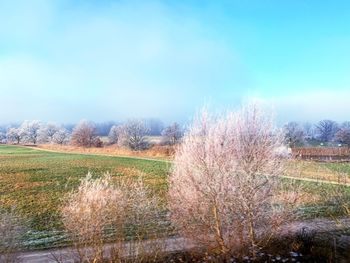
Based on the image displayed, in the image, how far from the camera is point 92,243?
35.4 ft

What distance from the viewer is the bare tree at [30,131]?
357 ft

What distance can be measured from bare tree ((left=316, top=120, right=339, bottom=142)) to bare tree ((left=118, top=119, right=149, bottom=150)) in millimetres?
54266

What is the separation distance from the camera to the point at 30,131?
365ft

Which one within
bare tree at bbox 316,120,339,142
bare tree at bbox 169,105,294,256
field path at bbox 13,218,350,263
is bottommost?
field path at bbox 13,218,350,263

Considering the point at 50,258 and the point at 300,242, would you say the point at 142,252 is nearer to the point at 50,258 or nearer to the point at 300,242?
the point at 50,258

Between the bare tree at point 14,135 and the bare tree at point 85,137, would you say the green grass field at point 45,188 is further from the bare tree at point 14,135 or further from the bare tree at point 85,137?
the bare tree at point 14,135

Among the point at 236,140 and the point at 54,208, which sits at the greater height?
the point at 236,140

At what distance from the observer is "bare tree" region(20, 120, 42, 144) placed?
4289 inches

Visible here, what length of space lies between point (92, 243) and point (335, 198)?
42.2ft

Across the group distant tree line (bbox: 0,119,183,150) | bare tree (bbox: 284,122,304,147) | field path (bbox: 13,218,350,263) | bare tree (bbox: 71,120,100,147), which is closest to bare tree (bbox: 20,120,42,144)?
distant tree line (bbox: 0,119,183,150)

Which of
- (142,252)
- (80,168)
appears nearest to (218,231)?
(142,252)

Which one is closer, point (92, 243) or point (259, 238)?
point (92, 243)

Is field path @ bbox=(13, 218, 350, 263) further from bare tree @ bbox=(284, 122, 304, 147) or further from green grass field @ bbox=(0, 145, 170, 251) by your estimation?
bare tree @ bbox=(284, 122, 304, 147)

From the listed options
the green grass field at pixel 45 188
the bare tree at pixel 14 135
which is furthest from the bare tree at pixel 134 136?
the bare tree at pixel 14 135
